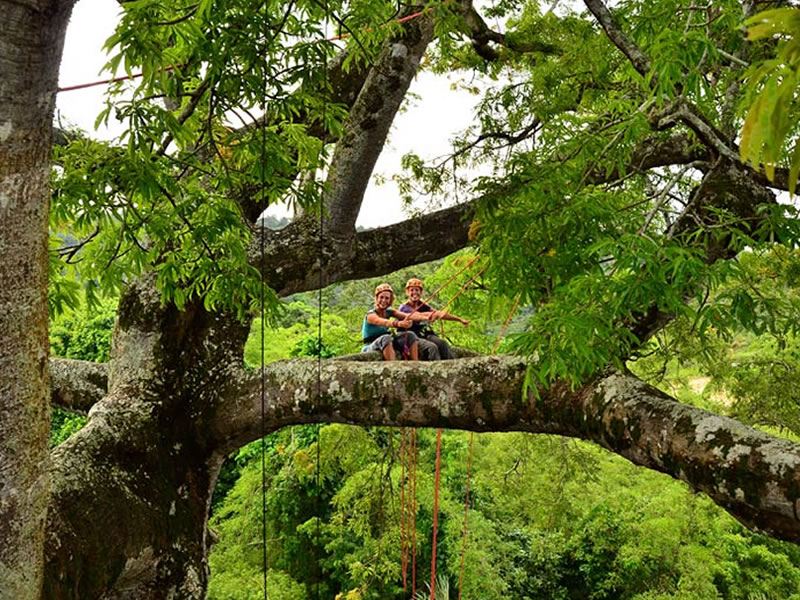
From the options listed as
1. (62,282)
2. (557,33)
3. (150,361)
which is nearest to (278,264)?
(150,361)

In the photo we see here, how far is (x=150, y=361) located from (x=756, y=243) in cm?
255

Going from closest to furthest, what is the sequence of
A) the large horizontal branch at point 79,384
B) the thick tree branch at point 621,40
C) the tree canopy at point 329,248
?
the tree canopy at point 329,248 < the thick tree branch at point 621,40 < the large horizontal branch at point 79,384

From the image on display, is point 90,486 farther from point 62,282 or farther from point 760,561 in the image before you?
point 760,561

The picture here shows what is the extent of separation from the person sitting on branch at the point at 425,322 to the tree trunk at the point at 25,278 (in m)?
2.35

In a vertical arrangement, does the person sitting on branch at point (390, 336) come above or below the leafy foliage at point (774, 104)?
below

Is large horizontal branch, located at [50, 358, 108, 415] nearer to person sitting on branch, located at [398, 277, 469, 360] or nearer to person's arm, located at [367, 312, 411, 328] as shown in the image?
person's arm, located at [367, 312, 411, 328]

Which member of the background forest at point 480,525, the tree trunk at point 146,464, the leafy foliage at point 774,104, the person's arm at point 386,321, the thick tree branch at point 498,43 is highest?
the thick tree branch at point 498,43

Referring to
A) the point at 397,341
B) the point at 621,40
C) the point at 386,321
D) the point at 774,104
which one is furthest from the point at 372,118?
the point at 774,104

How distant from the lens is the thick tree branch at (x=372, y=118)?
336 cm

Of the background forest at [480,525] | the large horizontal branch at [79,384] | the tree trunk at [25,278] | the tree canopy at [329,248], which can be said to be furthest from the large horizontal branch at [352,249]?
the background forest at [480,525]

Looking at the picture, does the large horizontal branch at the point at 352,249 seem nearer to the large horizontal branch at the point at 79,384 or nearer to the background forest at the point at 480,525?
the large horizontal branch at the point at 79,384

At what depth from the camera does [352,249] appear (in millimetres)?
3816

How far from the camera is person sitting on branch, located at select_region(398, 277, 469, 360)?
3.91m

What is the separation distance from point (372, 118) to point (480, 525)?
8261mm
